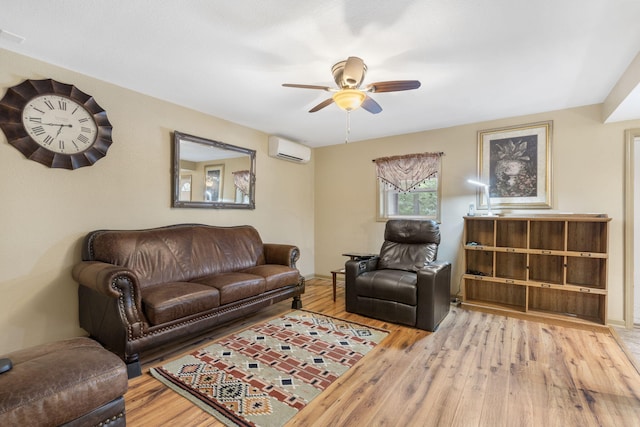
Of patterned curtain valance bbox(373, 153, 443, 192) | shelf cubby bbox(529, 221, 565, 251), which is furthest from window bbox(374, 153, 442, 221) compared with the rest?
shelf cubby bbox(529, 221, 565, 251)

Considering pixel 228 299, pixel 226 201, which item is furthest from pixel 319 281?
pixel 228 299

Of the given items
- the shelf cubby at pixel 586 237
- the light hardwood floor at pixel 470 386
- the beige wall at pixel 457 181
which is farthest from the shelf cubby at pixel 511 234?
the light hardwood floor at pixel 470 386

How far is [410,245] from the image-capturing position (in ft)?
12.4

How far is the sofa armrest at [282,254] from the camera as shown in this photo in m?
3.64

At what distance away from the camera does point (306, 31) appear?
1971 millimetres

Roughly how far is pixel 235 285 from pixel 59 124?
201 cm

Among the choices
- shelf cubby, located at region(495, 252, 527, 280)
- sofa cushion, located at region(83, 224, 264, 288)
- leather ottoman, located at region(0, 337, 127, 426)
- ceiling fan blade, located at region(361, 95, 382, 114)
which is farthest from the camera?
shelf cubby, located at region(495, 252, 527, 280)

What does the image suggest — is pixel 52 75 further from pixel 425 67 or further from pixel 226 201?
pixel 425 67

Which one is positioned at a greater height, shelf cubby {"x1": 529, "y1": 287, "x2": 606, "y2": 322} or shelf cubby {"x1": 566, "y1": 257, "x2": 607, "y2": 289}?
shelf cubby {"x1": 566, "y1": 257, "x2": 607, "y2": 289}

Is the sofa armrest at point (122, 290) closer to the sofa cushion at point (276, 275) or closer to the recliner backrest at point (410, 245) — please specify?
the sofa cushion at point (276, 275)

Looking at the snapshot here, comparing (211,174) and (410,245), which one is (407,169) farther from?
(211,174)

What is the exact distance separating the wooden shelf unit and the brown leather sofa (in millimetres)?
2287

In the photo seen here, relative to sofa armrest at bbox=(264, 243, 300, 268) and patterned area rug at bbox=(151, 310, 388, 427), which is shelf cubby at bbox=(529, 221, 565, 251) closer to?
patterned area rug at bbox=(151, 310, 388, 427)

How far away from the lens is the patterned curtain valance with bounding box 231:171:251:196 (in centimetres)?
397
